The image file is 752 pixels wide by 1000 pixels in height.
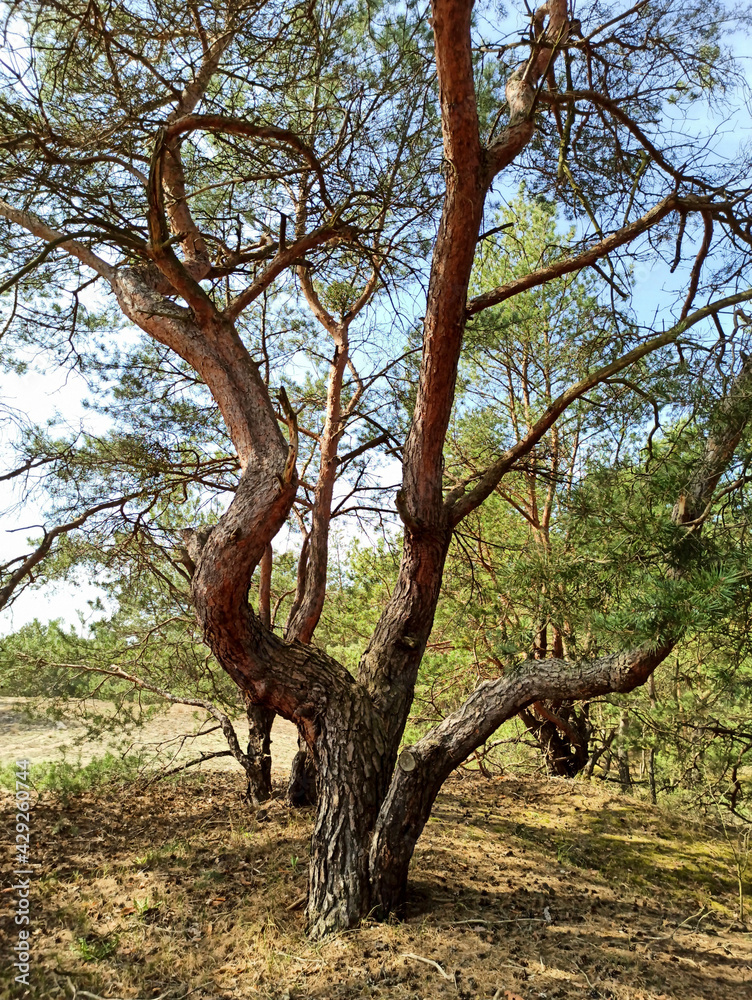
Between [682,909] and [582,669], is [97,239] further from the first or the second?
[682,909]

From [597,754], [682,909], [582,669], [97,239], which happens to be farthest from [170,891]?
[597,754]

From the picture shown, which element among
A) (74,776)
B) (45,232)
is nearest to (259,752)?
(74,776)

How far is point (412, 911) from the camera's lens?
3.25 m

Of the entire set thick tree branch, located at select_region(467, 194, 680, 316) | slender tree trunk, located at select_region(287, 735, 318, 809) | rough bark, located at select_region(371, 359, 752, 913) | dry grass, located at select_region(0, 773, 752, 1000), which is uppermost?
thick tree branch, located at select_region(467, 194, 680, 316)

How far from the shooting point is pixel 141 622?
5883 millimetres

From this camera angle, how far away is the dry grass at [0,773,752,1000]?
8.93 ft

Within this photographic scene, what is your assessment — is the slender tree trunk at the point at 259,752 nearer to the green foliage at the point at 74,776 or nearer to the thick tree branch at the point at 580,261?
the green foliage at the point at 74,776

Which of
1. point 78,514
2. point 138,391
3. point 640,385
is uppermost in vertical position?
point 138,391

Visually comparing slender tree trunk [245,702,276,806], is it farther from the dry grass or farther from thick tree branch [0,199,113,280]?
thick tree branch [0,199,113,280]

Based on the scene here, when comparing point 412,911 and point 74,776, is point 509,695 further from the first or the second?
point 74,776

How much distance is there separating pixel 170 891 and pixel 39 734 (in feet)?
11.6

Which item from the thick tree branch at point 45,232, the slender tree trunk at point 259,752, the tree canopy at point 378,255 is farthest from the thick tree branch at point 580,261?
the slender tree trunk at point 259,752

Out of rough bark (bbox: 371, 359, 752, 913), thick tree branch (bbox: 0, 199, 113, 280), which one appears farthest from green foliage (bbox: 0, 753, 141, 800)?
thick tree branch (bbox: 0, 199, 113, 280)

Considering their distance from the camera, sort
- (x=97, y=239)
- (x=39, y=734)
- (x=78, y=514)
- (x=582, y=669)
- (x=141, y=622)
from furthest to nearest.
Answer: (x=39, y=734) → (x=141, y=622) → (x=78, y=514) → (x=582, y=669) → (x=97, y=239)
